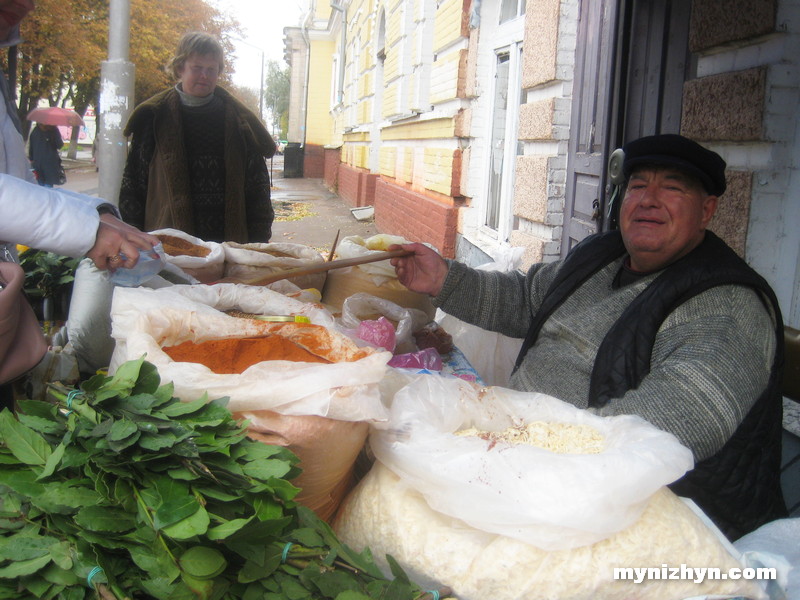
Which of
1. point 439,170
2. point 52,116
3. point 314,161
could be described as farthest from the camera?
point 314,161

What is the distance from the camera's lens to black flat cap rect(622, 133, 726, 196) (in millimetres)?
2008

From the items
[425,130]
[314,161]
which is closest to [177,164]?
[425,130]

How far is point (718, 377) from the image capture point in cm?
161

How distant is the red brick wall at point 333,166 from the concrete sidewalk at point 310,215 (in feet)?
0.91

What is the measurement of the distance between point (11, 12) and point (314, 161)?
1013 inches

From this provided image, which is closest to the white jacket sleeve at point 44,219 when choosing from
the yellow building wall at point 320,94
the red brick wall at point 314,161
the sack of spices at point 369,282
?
the sack of spices at point 369,282

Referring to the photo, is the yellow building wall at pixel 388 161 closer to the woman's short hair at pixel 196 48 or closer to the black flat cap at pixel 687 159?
the woman's short hair at pixel 196 48

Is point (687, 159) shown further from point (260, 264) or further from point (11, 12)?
point (11, 12)

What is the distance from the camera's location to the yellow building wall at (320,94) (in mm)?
24906

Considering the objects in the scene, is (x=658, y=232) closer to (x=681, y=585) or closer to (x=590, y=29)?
(x=681, y=585)

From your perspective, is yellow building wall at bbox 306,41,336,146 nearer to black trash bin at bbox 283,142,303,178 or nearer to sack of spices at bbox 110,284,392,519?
black trash bin at bbox 283,142,303,178

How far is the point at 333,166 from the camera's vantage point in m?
21.2

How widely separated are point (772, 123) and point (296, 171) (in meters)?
26.7

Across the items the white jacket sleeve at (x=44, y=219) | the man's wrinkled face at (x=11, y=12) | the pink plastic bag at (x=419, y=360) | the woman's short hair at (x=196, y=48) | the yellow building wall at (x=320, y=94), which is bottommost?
the pink plastic bag at (x=419, y=360)
